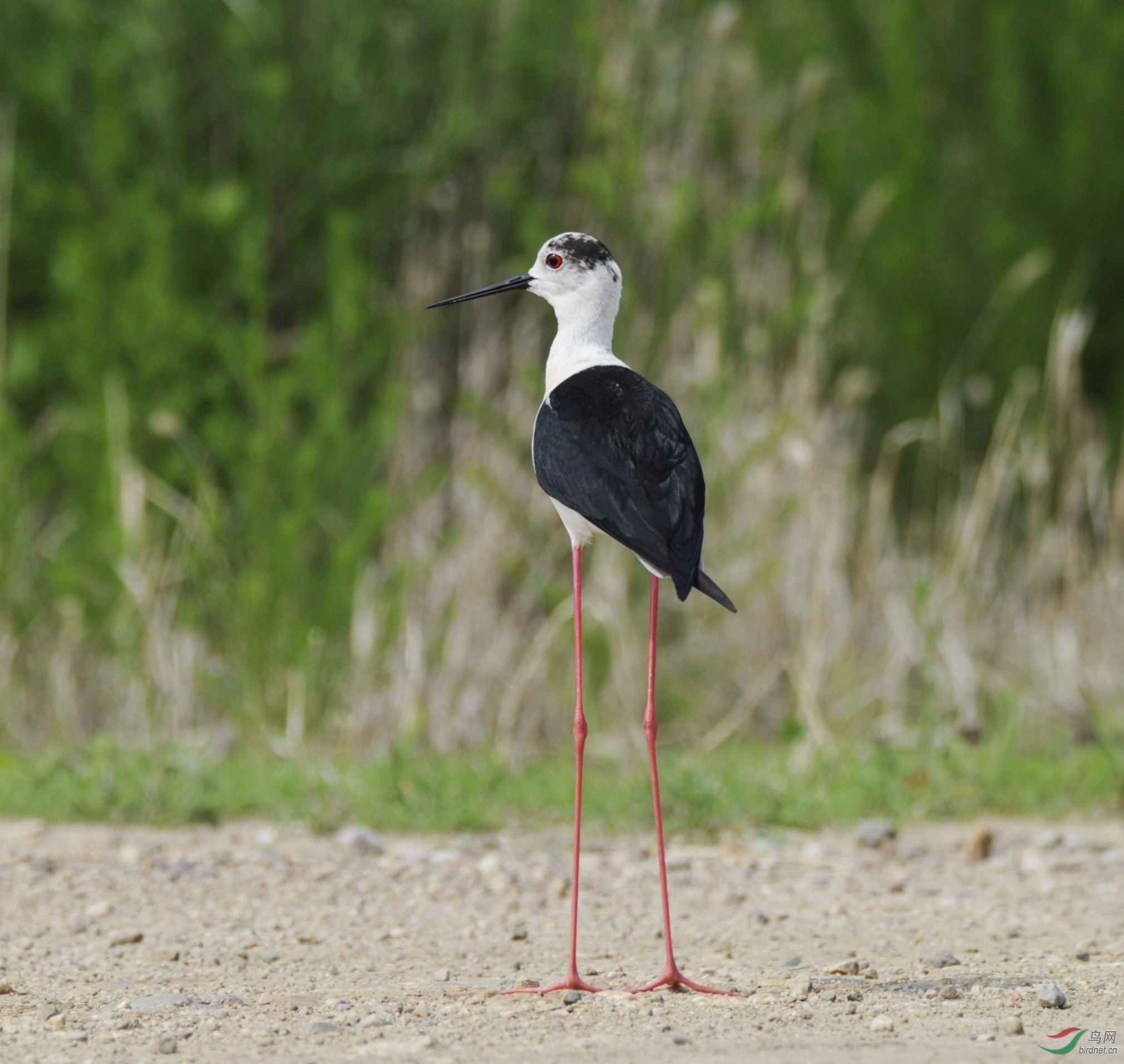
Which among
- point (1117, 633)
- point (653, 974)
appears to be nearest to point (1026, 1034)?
point (653, 974)

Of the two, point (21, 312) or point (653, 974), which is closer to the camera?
point (653, 974)

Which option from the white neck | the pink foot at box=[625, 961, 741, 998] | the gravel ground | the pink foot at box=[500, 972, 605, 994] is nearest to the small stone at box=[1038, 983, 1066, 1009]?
the gravel ground

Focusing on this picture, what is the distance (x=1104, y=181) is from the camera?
7742 millimetres

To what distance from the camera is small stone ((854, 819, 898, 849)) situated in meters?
4.94

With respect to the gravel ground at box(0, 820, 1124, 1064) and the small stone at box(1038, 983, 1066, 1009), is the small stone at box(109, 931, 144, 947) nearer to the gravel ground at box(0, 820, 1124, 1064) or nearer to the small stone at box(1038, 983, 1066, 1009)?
the gravel ground at box(0, 820, 1124, 1064)

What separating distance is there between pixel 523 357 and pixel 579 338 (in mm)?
3415

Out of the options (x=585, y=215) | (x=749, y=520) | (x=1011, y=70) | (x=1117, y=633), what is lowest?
(x=1117, y=633)

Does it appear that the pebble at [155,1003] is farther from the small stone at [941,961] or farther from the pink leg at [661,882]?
the small stone at [941,961]

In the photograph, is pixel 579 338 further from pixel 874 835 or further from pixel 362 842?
pixel 874 835

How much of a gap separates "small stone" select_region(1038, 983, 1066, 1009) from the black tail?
3.07 feet

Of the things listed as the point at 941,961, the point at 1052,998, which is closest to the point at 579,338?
the point at 941,961

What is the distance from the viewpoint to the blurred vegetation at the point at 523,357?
20.9 ft

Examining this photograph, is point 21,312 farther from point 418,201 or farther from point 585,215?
point 585,215

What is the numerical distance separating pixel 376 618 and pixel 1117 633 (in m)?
2.84
